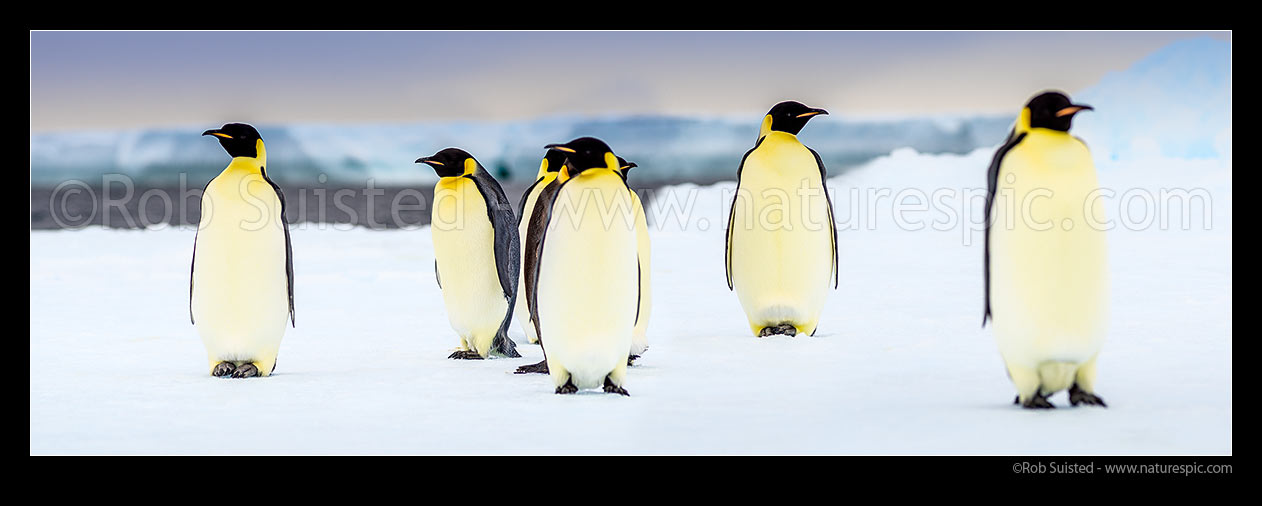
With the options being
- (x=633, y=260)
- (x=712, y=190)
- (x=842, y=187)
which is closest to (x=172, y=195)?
(x=712, y=190)

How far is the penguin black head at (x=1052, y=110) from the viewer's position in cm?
279

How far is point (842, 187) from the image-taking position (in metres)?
12.2

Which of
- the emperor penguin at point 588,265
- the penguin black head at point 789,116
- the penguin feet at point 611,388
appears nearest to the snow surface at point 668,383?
the penguin feet at point 611,388

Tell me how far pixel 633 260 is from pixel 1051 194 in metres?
1.18

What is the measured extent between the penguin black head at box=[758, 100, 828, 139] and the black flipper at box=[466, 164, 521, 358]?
1221 mm

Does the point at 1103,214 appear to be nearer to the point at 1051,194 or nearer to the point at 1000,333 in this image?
the point at 1051,194

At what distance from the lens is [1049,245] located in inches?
110

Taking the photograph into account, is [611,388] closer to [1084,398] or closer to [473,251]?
[473,251]

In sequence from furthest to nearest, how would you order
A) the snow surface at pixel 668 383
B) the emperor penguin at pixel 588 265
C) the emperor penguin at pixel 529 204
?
the emperor penguin at pixel 529 204 → the emperor penguin at pixel 588 265 → the snow surface at pixel 668 383

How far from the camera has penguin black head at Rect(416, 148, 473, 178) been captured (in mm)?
4238

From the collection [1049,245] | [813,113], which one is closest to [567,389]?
[1049,245]

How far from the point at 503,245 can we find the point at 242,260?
988mm

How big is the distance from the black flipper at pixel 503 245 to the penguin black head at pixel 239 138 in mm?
873

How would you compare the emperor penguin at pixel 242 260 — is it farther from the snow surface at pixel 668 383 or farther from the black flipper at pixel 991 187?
the black flipper at pixel 991 187
